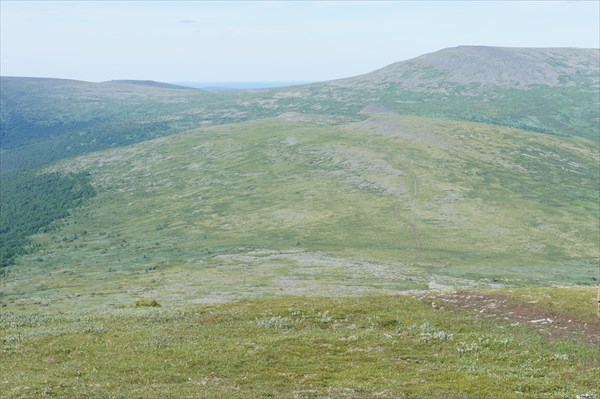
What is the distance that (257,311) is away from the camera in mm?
54594

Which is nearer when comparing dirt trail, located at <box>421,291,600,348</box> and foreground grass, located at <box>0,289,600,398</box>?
foreground grass, located at <box>0,289,600,398</box>

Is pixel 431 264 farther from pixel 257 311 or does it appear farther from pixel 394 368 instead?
pixel 394 368

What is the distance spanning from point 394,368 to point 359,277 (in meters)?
95.5

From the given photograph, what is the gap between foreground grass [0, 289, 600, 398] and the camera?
107 ft

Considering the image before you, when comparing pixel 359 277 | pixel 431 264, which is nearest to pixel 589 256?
pixel 431 264

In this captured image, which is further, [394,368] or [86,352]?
[86,352]

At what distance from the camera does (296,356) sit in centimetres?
3959

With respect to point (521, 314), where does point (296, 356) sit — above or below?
above

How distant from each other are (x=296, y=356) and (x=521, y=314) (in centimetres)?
2214

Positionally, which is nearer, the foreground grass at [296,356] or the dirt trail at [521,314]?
the foreground grass at [296,356]

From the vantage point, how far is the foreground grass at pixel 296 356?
32625 millimetres

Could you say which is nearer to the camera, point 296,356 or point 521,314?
point 296,356

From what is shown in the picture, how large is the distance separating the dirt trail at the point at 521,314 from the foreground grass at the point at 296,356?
1.54 metres

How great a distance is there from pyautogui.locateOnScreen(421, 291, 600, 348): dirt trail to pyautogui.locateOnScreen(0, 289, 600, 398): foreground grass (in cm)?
154
